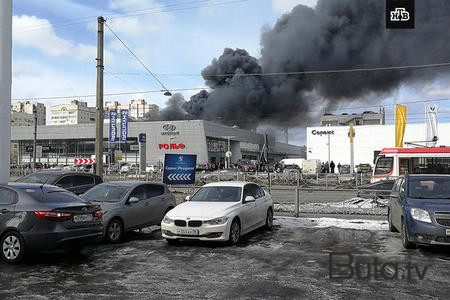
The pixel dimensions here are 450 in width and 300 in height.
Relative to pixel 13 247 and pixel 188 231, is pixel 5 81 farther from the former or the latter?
pixel 188 231

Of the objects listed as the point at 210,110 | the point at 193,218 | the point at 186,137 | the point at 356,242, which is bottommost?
the point at 356,242

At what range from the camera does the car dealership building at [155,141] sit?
238 ft

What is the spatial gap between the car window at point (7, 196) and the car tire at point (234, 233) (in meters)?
4.26

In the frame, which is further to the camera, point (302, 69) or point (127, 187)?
point (302, 69)

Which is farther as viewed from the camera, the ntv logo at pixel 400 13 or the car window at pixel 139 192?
the car window at pixel 139 192

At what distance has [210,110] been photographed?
7281 centimetres

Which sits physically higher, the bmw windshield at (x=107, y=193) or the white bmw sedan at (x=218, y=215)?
the bmw windshield at (x=107, y=193)

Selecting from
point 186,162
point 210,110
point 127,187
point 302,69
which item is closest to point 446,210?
point 127,187

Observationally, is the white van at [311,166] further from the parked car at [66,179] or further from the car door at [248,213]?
the car door at [248,213]

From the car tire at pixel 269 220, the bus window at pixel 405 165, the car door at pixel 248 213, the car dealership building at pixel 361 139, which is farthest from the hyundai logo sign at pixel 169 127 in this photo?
the car door at pixel 248 213

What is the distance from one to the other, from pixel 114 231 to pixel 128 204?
764mm

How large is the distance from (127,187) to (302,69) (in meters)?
46.2

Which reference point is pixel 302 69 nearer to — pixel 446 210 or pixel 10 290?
pixel 446 210

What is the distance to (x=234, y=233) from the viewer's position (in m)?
8.78
